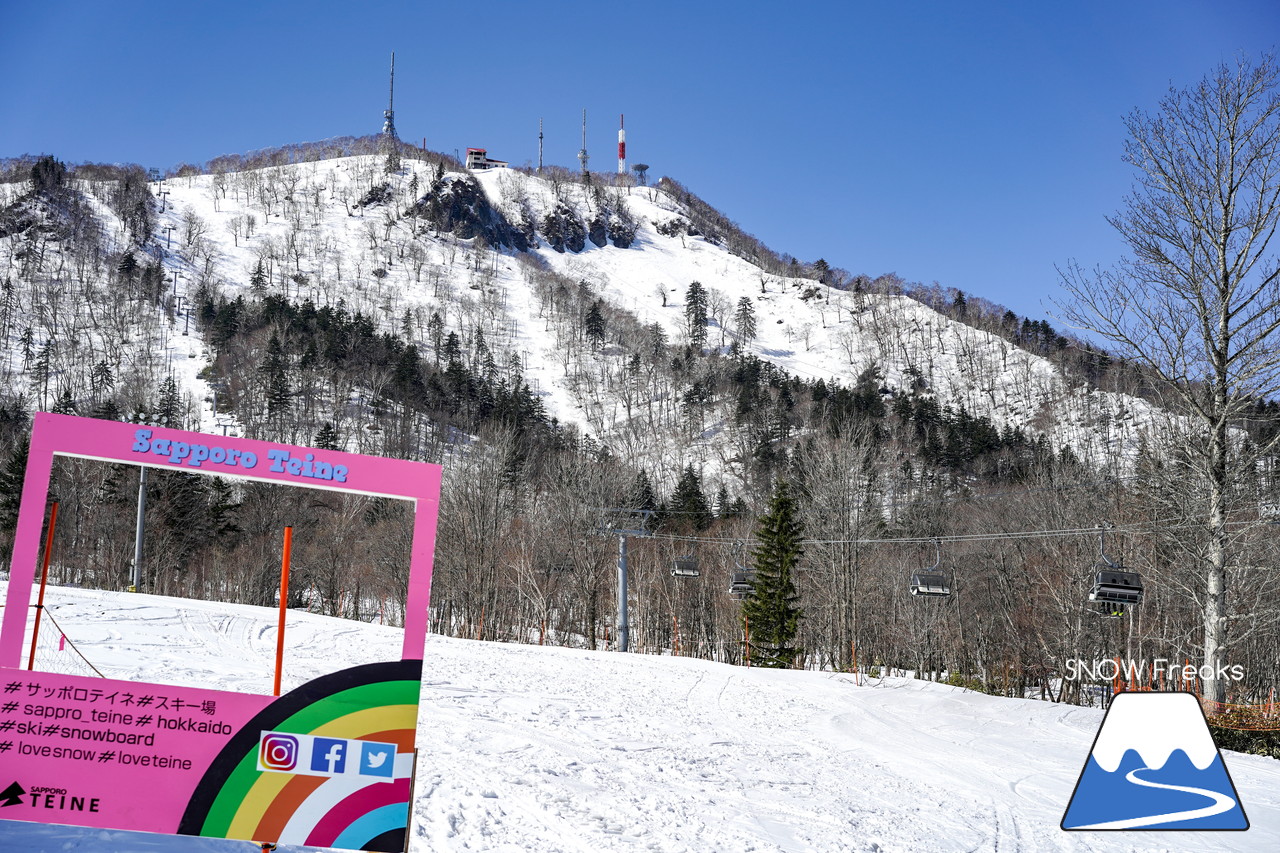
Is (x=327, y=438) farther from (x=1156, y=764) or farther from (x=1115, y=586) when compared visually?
(x=1156, y=764)

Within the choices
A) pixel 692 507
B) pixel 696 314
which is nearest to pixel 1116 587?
pixel 692 507

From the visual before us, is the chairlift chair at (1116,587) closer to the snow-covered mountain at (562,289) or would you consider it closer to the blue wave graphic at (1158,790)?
the blue wave graphic at (1158,790)

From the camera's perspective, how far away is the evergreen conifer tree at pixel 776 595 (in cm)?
3453

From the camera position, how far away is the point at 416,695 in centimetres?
425

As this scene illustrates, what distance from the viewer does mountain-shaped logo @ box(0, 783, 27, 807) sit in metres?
3.99

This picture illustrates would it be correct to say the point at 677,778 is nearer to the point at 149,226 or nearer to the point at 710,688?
the point at 710,688

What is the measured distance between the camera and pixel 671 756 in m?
10.1

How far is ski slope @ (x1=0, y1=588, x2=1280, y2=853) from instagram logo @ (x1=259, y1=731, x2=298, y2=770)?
502 millimetres

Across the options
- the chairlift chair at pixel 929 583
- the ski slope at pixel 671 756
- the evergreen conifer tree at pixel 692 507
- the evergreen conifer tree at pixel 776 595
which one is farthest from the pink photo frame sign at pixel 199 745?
the evergreen conifer tree at pixel 692 507

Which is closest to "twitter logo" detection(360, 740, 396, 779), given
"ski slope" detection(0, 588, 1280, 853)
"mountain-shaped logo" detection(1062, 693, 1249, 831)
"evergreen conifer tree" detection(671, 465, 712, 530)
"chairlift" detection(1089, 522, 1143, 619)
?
"ski slope" detection(0, 588, 1280, 853)

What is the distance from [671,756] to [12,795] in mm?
7373

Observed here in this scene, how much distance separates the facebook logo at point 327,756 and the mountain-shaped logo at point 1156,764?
13.1ft

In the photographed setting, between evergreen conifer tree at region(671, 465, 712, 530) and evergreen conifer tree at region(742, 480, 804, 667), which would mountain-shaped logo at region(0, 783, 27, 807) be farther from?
evergreen conifer tree at region(671, 465, 712, 530)

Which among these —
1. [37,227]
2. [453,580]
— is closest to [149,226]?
[37,227]
